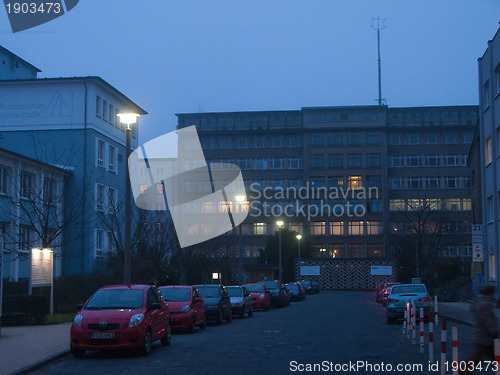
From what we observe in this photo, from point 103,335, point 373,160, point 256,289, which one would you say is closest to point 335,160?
point 373,160

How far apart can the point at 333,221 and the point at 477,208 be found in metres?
49.5

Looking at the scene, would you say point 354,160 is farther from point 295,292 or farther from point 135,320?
point 135,320

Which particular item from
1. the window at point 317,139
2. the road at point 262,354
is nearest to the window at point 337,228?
the window at point 317,139

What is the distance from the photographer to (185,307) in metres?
20.8

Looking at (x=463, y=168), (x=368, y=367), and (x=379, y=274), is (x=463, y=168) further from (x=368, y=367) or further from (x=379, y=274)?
(x=368, y=367)

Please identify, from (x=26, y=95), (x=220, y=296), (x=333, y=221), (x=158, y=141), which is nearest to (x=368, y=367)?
(x=220, y=296)

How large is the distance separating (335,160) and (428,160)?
539 inches

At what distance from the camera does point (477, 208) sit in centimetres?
5138

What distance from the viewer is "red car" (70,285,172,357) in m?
14.3

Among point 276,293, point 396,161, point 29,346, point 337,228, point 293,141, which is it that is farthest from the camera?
Result: point 293,141

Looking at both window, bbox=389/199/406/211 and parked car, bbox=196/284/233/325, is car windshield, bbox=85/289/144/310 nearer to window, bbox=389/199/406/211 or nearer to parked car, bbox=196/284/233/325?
parked car, bbox=196/284/233/325

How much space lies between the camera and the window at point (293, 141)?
10350cm

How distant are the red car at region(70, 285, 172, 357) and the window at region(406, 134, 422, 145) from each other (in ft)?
294

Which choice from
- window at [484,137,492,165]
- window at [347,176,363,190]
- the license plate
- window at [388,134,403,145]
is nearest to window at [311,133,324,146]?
window at [347,176,363,190]
